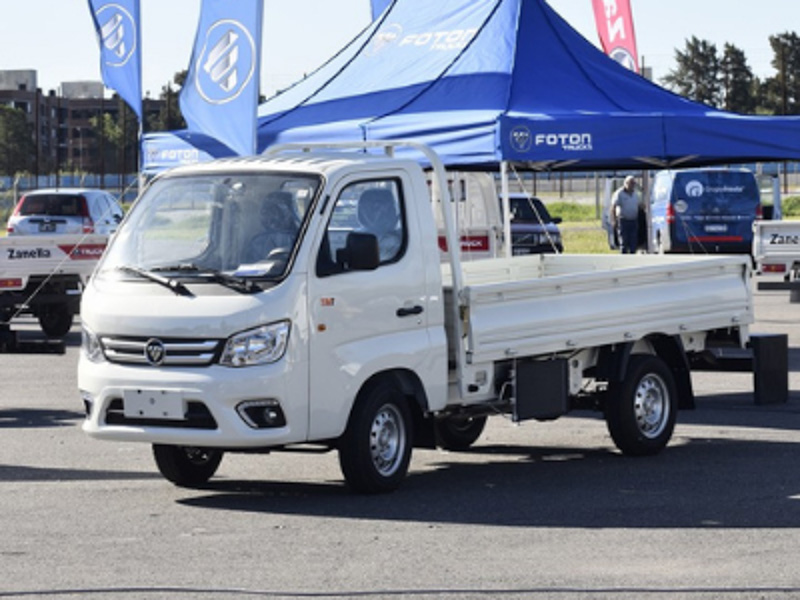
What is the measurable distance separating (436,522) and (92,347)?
7.94ft

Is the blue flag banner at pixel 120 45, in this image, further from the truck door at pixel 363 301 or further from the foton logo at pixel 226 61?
the truck door at pixel 363 301

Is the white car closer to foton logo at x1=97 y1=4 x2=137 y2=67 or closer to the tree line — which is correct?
foton logo at x1=97 y1=4 x2=137 y2=67

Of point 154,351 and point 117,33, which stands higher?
point 117,33

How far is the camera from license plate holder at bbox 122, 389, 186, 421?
9898 mm

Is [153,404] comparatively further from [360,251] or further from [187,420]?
[360,251]

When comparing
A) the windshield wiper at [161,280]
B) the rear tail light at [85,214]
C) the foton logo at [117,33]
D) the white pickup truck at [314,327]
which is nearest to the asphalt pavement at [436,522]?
the white pickup truck at [314,327]

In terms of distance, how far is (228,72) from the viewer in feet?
54.9

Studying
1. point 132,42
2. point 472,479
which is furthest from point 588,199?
point 472,479

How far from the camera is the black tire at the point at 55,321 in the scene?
75.6 feet

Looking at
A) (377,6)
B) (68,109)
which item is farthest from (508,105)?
(68,109)

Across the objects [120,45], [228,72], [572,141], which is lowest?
[572,141]

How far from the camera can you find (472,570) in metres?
8.13

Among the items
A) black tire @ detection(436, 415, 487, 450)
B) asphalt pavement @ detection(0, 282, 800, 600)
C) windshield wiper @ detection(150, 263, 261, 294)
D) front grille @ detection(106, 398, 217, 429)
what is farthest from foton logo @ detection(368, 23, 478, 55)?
front grille @ detection(106, 398, 217, 429)

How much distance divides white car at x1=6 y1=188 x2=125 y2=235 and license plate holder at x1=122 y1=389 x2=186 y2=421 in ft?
66.2
